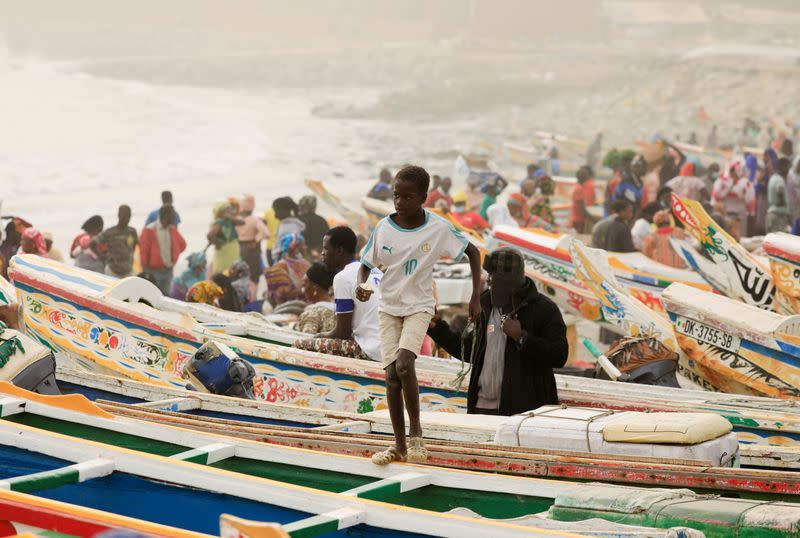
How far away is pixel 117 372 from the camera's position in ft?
30.7

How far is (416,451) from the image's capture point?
19.0ft

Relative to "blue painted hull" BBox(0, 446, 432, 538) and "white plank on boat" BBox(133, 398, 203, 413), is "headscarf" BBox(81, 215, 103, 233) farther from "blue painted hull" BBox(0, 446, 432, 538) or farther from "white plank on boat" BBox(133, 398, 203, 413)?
"blue painted hull" BBox(0, 446, 432, 538)

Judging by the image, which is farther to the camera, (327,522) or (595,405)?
(595,405)

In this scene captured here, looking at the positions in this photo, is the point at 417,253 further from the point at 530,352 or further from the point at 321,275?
the point at 321,275

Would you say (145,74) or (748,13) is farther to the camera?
(748,13)

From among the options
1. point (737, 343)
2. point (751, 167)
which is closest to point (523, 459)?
point (737, 343)

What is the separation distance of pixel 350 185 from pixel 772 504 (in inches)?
1345

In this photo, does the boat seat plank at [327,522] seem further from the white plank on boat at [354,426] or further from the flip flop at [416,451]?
the white plank on boat at [354,426]

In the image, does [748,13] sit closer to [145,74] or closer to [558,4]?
[558,4]

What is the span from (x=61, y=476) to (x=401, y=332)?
5.05ft

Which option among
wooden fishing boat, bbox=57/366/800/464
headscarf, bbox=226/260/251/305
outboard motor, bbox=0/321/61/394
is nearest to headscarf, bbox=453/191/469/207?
headscarf, bbox=226/260/251/305

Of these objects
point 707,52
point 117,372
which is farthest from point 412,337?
point 707,52

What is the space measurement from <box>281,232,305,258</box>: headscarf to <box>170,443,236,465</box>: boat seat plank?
6.45 metres

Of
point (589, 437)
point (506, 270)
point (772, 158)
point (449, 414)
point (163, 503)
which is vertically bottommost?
point (163, 503)
